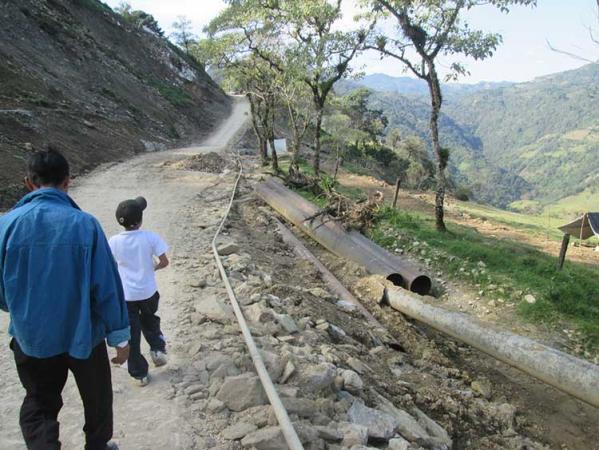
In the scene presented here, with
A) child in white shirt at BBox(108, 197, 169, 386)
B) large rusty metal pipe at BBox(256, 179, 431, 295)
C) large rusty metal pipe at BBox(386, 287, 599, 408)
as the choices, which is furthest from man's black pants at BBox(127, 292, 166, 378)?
large rusty metal pipe at BBox(256, 179, 431, 295)

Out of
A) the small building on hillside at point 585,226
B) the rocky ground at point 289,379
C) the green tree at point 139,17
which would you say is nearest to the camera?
the rocky ground at point 289,379

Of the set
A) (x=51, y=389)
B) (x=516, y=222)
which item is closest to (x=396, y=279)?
(x=51, y=389)

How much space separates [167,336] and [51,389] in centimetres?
253

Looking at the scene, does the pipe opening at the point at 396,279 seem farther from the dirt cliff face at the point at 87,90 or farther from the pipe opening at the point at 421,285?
the dirt cliff face at the point at 87,90

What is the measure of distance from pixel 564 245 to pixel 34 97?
62.2ft

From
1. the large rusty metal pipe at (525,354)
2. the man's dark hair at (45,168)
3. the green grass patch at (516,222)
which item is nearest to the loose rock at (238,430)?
the man's dark hair at (45,168)

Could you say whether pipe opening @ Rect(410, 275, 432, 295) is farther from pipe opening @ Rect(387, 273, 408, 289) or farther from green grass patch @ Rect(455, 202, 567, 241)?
green grass patch @ Rect(455, 202, 567, 241)

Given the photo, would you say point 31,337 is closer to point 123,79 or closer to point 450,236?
point 450,236

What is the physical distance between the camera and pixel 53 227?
2.64 m

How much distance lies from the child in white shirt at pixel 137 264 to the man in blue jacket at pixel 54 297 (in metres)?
1.28

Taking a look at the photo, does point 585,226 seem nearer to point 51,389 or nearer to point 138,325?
point 138,325

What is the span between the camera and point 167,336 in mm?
5434

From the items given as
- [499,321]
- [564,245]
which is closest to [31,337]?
[499,321]

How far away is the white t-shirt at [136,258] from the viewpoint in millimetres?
4203
